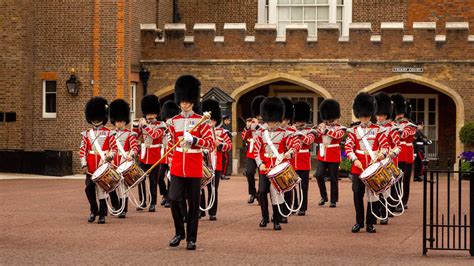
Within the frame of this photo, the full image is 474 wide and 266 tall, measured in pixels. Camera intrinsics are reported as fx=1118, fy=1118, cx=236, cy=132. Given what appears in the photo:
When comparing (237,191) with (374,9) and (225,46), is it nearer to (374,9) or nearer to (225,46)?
(225,46)

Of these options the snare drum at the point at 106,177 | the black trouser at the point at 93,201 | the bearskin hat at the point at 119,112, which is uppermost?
the bearskin hat at the point at 119,112

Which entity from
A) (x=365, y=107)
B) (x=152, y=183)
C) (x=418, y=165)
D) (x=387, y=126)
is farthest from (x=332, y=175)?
(x=418, y=165)

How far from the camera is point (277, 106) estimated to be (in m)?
15.2

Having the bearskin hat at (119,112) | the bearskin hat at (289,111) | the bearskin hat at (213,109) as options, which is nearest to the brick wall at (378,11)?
the bearskin hat at (213,109)

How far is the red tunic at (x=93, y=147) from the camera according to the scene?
15.7 metres

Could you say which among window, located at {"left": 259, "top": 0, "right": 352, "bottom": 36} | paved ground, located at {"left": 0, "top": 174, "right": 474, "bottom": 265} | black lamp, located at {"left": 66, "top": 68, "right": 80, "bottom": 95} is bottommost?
paved ground, located at {"left": 0, "top": 174, "right": 474, "bottom": 265}

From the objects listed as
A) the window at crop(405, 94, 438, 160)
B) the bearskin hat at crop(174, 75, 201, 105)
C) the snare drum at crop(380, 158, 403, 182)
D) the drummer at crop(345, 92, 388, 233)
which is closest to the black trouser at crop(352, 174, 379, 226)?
the drummer at crop(345, 92, 388, 233)

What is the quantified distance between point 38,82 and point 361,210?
16279 millimetres

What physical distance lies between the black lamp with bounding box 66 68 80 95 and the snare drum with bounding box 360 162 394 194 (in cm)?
1544

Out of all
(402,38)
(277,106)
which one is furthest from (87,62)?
(277,106)

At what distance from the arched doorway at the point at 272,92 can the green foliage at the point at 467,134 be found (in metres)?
A: 3.90

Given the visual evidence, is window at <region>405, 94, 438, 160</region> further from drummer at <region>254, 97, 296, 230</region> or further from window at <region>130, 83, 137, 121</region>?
drummer at <region>254, 97, 296, 230</region>

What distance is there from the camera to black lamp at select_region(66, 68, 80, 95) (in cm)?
2861

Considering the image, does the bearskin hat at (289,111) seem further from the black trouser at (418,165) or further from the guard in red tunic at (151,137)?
the black trouser at (418,165)
